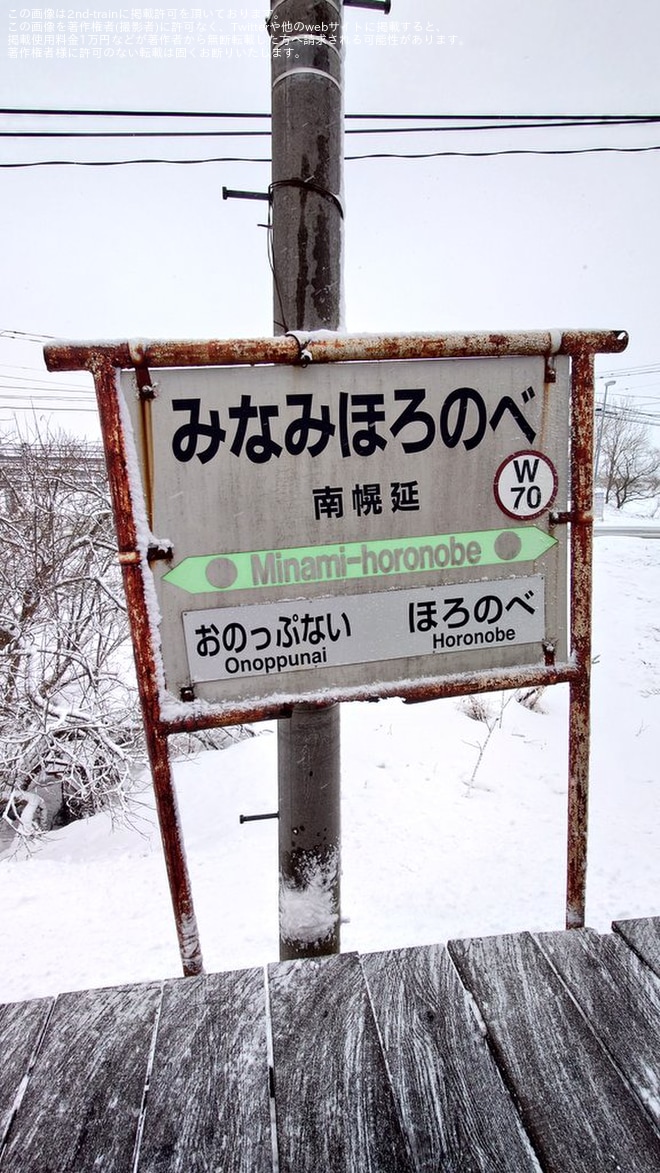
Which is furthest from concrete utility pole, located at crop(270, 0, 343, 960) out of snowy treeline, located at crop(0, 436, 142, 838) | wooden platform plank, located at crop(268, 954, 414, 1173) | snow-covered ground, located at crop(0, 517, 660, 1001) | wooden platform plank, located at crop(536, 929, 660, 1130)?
snowy treeline, located at crop(0, 436, 142, 838)

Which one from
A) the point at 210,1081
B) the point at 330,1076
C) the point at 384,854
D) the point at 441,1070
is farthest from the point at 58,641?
the point at 441,1070

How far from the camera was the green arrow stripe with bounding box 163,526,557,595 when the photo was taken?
60.4 inches

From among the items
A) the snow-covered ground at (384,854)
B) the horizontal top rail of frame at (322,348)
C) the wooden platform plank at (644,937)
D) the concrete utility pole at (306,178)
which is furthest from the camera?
the snow-covered ground at (384,854)

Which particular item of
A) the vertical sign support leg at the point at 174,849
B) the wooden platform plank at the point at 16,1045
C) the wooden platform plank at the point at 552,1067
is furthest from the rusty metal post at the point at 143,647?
the wooden platform plank at the point at 552,1067

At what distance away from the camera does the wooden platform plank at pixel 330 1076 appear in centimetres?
109

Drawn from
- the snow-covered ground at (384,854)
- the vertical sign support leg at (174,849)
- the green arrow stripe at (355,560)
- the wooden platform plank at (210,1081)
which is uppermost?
the green arrow stripe at (355,560)

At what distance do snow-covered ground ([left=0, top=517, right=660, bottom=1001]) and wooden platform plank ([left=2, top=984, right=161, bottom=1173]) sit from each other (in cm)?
199

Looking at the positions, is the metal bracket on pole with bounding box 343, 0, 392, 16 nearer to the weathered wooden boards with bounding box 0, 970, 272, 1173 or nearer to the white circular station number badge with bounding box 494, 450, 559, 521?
the white circular station number badge with bounding box 494, 450, 559, 521

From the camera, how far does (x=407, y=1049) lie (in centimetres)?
129

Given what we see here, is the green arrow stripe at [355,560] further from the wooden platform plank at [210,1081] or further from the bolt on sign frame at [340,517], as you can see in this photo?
the wooden platform plank at [210,1081]

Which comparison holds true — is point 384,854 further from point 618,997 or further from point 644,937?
point 618,997

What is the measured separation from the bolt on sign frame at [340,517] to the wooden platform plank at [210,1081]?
24cm

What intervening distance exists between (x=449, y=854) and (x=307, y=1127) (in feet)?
10.8

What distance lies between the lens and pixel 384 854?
4.16 meters
